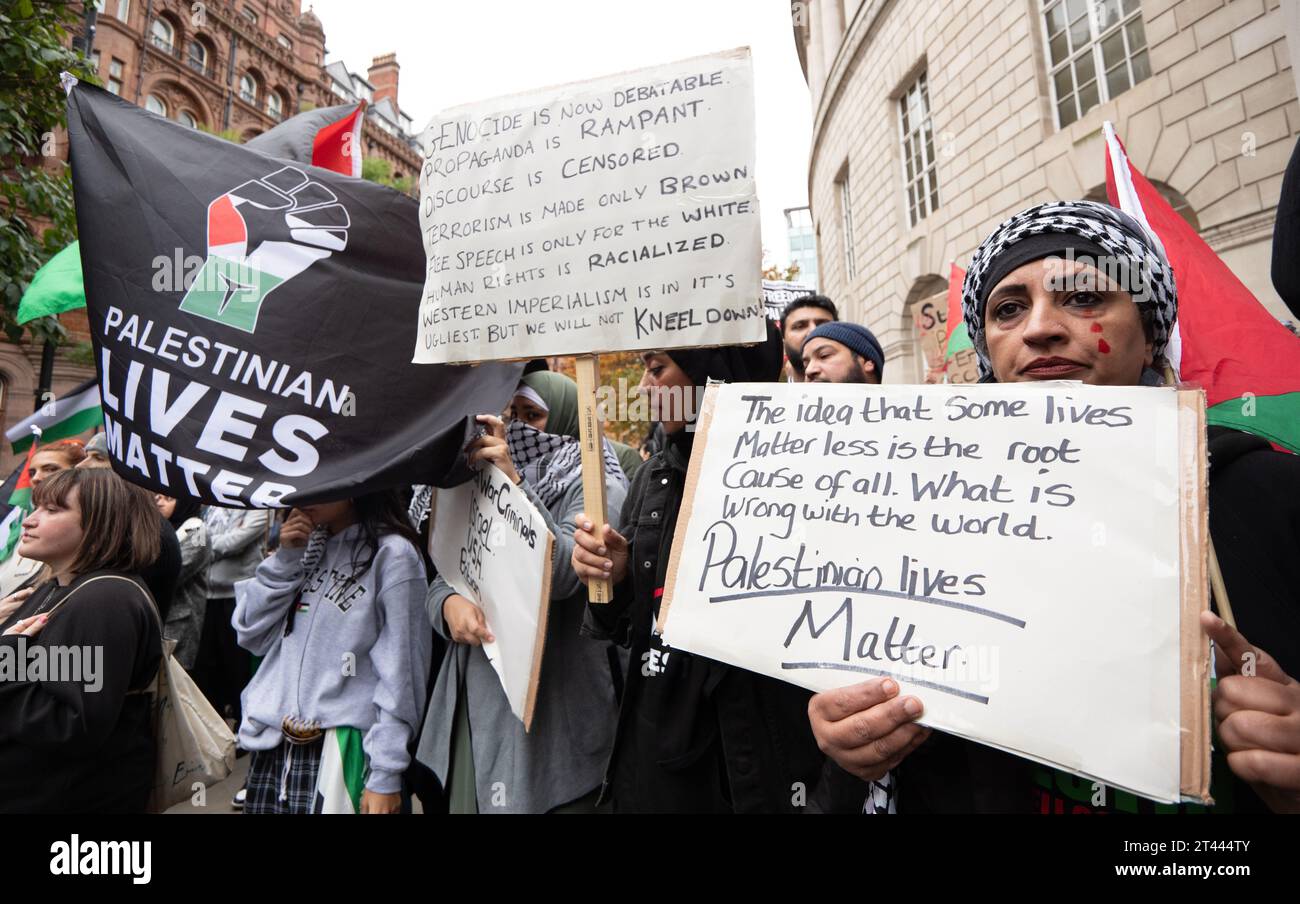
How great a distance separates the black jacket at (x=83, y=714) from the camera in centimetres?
207

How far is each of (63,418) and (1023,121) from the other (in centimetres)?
1147

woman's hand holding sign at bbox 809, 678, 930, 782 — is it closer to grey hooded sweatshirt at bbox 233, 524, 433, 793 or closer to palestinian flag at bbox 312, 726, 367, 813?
grey hooded sweatshirt at bbox 233, 524, 433, 793

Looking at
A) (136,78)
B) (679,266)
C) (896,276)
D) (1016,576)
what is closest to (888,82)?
(896,276)

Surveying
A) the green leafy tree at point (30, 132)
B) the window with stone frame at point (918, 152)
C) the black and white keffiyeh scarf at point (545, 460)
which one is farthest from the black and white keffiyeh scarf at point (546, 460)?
the window with stone frame at point (918, 152)

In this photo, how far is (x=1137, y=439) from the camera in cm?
106

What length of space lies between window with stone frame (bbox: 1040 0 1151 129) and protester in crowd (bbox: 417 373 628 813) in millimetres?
9369

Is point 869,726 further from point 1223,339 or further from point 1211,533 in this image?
point 1223,339

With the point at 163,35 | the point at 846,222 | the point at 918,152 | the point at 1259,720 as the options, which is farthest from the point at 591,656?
the point at 163,35

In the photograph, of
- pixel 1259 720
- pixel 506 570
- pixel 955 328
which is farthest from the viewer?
pixel 955 328

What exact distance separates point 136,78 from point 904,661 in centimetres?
3598

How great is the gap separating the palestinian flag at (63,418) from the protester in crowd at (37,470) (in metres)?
0.76

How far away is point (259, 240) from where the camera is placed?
229 centimetres

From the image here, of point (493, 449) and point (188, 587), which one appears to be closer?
point (493, 449)
